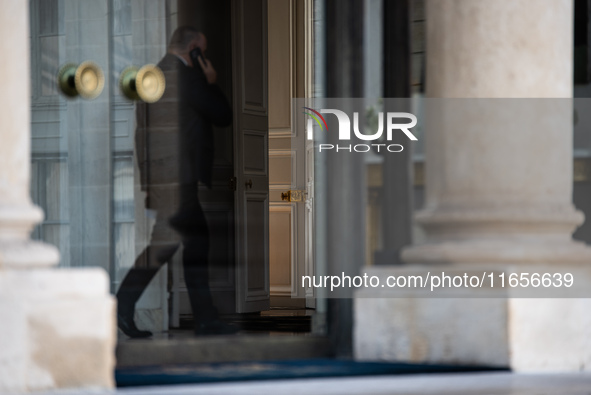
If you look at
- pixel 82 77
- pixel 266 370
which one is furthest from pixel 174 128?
pixel 266 370

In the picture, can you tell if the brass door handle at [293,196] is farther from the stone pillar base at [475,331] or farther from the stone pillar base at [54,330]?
the stone pillar base at [54,330]

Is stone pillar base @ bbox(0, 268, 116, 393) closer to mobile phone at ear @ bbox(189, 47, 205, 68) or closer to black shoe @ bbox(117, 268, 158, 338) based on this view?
black shoe @ bbox(117, 268, 158, 338)

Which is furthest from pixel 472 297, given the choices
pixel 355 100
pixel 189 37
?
pixel 189 37

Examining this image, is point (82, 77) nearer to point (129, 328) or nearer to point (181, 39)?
point (181, 39)

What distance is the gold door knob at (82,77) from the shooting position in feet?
18.7

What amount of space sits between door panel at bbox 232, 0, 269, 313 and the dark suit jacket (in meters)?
0.64

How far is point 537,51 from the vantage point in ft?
15.8

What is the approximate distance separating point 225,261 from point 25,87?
2023mm

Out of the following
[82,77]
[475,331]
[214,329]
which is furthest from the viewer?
[82,77]

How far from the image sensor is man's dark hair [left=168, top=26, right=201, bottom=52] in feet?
19.0

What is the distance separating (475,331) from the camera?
15.3 ft

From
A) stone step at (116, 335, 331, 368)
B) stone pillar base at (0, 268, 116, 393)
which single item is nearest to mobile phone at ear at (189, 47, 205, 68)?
stone step at (116, 335, 331, 368)

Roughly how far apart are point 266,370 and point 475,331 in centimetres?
93

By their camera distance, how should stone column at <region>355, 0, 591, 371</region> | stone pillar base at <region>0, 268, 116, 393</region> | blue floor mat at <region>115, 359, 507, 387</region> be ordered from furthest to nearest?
stone column at <region>355, 0, 591, 371</region> → blue floor mat at <region>115, 359, 507, 387</region> → stone pillar base at <region>0, 268, 116, 393</region>
